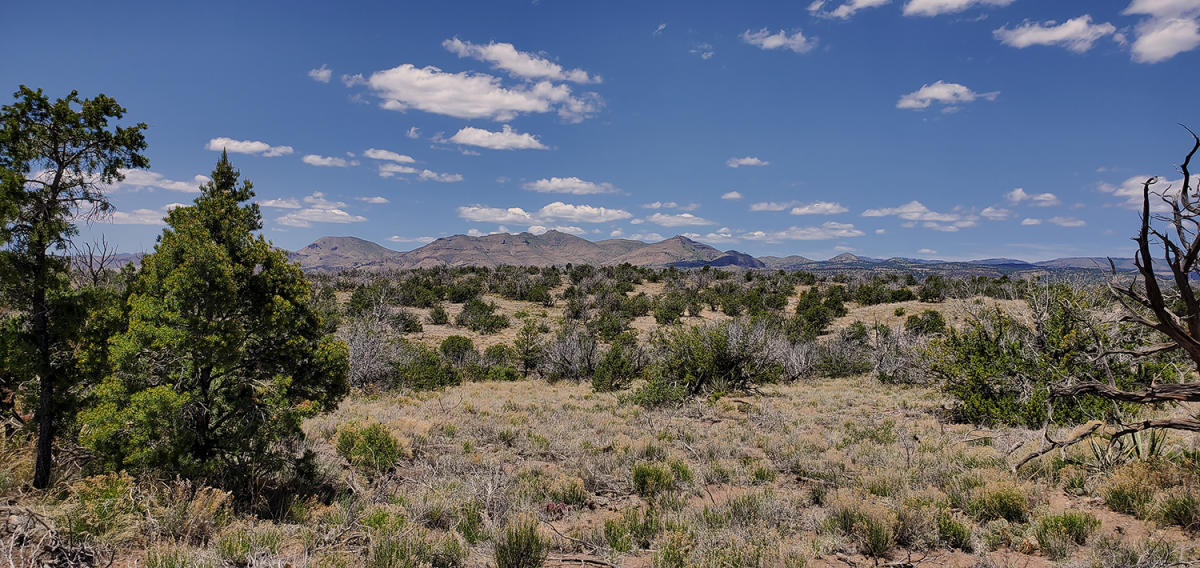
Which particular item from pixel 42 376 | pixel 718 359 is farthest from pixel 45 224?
pixel 718 359

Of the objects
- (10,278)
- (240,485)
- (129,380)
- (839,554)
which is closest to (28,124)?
(10,278)

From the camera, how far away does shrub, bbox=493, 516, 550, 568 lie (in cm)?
450

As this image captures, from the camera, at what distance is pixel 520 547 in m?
4.59

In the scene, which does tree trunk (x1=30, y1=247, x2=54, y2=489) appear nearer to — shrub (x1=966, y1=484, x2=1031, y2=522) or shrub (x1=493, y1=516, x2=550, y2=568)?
shrub (x1=493, y1=516, x2=550, y2=568)

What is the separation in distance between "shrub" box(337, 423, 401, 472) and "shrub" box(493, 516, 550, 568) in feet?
11.4

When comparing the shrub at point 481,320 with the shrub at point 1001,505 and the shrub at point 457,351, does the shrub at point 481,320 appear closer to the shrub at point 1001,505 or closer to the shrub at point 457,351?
the shrub at point 457,351

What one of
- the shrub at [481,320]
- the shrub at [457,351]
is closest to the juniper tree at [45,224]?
the shrub at [457,351]

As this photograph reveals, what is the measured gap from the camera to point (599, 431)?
10.2m

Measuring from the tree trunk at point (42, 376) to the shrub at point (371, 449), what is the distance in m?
3.22

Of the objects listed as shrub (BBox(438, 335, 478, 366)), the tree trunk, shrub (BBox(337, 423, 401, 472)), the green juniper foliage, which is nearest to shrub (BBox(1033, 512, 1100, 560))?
the green juniper foliage

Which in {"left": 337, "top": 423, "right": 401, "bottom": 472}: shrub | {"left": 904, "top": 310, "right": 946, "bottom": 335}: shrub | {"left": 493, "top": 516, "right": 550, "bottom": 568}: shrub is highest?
{"left": 904, "top": 310, "right": 946, "bottom": 335}: shrub

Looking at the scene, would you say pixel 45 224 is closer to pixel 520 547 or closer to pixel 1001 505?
pixel 520 547

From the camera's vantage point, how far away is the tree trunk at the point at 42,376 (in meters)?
4.89

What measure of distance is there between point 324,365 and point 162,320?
5.21 feet
